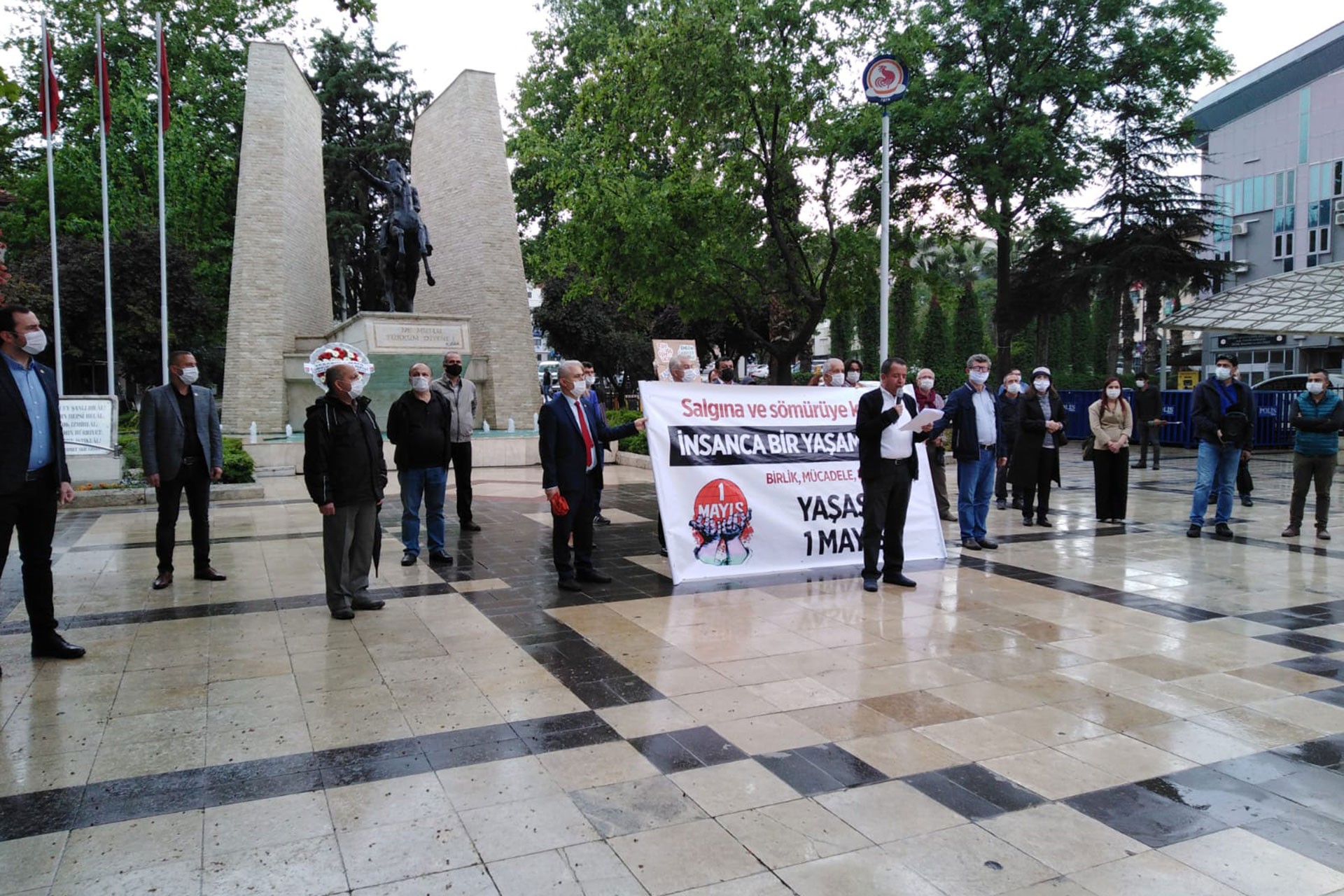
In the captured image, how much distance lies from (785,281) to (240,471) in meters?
11.8

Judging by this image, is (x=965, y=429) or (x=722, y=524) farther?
(x=965, y=429)

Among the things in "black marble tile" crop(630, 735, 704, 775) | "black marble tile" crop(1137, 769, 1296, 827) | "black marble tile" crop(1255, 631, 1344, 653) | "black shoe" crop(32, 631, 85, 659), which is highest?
"black shoe" crop(32, 631, 85, 659)

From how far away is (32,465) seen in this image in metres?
5.31

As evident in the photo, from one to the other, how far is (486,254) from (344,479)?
63.7 feet

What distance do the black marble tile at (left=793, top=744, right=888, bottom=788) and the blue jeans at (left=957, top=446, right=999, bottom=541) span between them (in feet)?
19.2

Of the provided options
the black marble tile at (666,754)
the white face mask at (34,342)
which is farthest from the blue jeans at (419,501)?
the black marble tile at (666,754)

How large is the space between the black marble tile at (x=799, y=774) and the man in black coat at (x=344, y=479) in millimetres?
3668

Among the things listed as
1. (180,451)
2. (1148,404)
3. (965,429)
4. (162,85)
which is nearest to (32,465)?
(180,451)

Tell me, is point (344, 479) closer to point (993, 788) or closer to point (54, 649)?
point (54, 649)

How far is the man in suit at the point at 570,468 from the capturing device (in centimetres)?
714

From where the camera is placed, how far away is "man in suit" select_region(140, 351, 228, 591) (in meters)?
7.25

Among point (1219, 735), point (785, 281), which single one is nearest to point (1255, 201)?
point (785, 281)

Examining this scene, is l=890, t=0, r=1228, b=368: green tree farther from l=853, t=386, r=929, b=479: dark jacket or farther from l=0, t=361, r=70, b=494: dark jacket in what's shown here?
l=0, t=361, r=70, b=494: dark jacket

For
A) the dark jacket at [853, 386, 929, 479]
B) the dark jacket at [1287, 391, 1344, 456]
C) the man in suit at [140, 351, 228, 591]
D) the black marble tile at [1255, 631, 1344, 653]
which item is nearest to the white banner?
the dark jacket at [853, 386, 929, 479]
